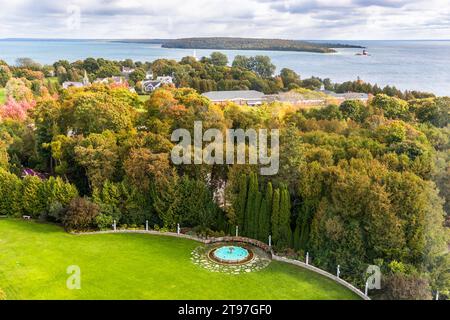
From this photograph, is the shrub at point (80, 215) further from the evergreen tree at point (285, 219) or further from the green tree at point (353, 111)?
the green tree at point (353, 111)

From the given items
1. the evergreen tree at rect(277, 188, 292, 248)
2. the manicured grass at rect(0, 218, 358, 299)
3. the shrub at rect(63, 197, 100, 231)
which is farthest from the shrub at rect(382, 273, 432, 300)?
the shrub at rect(63, 197, 100, 231)

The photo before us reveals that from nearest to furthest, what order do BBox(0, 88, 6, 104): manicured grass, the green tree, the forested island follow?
the green tree < the forested island < BBox(0, 88, 6, 104): manicured grass

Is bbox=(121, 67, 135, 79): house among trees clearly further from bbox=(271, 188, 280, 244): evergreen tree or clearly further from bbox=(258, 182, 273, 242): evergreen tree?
bbox=(271, 188, 280, 244): evergreen tree

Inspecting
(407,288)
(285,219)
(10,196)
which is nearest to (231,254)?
(285,219)

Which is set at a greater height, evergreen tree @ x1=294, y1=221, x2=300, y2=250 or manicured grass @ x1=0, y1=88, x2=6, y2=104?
manicured grass @ x1=0, y1=88, x2=6, y2=104

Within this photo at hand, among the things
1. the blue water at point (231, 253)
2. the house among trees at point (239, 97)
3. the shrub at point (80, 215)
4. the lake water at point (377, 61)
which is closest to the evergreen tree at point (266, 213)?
the blue water at point (231, 253)

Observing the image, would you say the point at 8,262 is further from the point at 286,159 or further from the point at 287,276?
the point at 286,159

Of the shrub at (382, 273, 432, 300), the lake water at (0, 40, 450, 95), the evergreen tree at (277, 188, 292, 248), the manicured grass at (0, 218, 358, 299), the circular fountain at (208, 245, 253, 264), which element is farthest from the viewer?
the lake water at (0, 40, 450, 95)
